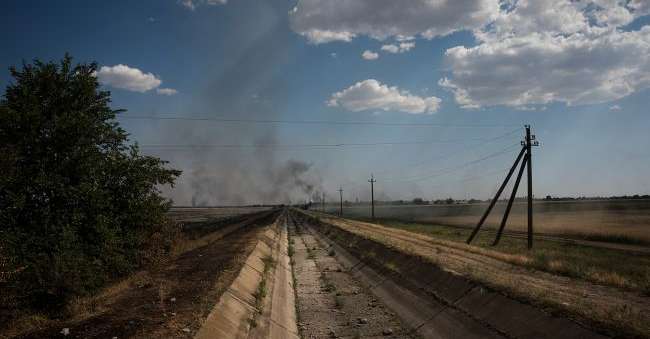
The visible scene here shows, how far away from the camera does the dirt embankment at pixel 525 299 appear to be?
384 inches

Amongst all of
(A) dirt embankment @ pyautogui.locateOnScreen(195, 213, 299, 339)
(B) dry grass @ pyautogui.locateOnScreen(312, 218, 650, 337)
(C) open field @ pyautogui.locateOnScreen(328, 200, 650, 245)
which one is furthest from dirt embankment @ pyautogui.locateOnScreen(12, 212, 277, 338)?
(C) open field @ pyautogui.locateOnScreen(328, 200, 650, 245)

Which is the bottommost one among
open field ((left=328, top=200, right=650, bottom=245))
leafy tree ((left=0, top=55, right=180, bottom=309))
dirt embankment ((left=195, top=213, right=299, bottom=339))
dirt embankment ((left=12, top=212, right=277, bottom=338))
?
open field ((left=328, top=200, right=650, bottom=245))

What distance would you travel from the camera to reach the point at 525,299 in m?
12.0

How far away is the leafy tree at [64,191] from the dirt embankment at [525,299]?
12.8 m

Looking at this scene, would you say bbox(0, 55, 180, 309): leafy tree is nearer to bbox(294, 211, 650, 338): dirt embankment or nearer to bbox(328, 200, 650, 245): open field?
bbox(294, 211, 650, 338): dirt embankment

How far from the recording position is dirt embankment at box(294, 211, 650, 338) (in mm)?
→ 9750

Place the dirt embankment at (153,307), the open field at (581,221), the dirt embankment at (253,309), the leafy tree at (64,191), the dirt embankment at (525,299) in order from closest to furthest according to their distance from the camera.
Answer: the dirt embankment at (153,307) → the dirt embankment at (525,299) → the dirt embankment at (253,309) → the leafy tree at (64,191) → the open field at (581,221)

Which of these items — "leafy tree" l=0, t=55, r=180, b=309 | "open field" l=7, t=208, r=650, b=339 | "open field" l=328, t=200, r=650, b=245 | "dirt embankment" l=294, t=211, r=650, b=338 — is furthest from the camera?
"open field" l=328, t=200, r=650, b=245

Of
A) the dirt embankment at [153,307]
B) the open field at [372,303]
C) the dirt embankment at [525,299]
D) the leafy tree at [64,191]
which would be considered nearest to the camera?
the dirt embankment at [153,307]

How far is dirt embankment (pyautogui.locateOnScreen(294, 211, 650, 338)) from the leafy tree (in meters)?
12.8

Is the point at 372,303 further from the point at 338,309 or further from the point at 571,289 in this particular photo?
the point at 571,289

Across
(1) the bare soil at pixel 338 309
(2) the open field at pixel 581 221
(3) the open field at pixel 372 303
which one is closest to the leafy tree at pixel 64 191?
(3) the open field at pixel 372 303

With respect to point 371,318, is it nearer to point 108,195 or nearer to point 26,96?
point 108,195

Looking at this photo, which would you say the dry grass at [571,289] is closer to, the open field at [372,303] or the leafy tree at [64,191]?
the open field at [372,303]
